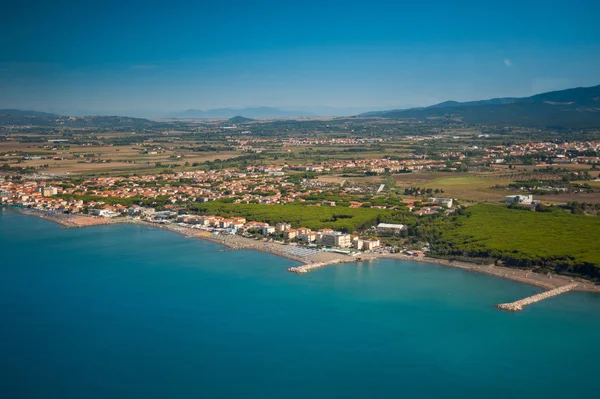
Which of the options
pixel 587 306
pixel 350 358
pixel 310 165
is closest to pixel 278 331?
pixel 350 358

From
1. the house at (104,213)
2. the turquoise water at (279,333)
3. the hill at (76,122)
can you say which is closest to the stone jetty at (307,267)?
the turquoise water at (279,333)

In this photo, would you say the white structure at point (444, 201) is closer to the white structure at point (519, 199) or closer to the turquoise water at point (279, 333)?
the white structure at point (519, 199)

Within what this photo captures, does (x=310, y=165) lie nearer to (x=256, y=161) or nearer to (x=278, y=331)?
(x=256, y=161)

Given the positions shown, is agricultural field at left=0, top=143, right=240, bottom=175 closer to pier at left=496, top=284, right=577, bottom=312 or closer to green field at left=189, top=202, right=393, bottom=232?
green field at left=189, top=202, right=393, bottom=232
